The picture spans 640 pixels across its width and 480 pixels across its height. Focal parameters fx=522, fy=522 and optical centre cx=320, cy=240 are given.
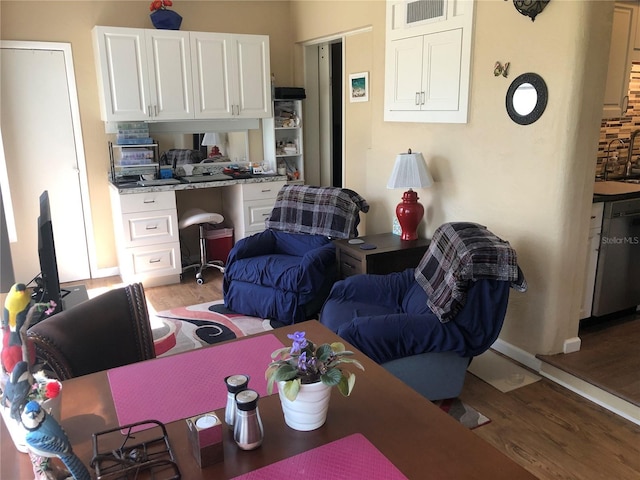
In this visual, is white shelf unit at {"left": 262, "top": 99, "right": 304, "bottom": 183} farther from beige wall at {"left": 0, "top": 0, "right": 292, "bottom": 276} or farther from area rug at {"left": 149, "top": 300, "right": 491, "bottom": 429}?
area rug at {"left": 149, "top": 300, "right": 491, "bottom": 429}

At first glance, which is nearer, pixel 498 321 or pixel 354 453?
pixel 354 453

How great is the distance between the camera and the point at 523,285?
258 cm

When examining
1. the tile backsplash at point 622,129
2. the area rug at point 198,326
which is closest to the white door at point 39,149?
the area rug at point 198,326

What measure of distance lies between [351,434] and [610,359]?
231 centimetres

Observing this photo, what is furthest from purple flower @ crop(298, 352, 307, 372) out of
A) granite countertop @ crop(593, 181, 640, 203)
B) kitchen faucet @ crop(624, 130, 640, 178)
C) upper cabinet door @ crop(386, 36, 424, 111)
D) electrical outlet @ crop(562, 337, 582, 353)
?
kitchen faucet @ crop(624, 130, 640, 178)

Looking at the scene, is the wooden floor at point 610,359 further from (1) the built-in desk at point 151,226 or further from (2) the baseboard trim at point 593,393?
(1) the built-in desk at point 151,226

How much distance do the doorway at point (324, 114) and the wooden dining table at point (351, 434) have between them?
3.98 m

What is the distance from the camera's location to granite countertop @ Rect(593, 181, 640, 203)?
3.23 m

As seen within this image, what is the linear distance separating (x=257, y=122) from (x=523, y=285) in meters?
3.58

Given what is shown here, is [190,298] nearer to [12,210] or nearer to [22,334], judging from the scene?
[12,210]

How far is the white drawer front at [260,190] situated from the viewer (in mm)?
4976

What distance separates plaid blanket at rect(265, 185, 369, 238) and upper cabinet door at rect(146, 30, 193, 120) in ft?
4.35

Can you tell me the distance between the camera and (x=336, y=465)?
124 cm

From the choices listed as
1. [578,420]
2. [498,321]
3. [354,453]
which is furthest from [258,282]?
→ [354,453]
